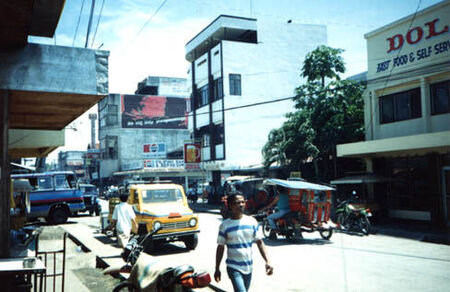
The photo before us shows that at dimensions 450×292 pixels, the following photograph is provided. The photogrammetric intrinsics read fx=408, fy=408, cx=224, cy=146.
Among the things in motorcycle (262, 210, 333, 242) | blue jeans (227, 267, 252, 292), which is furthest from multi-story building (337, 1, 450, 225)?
blue jeans (227, 267, 252, 292)

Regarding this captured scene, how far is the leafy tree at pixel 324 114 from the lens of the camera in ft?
70.8

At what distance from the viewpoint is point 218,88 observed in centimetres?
3541

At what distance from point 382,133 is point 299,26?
2070cm

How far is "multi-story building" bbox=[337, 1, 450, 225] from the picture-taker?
15.4 metres

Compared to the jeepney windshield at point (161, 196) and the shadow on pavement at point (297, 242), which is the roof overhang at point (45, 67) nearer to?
the jeepney windshield at point (161, 196)

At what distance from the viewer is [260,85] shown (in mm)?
36000

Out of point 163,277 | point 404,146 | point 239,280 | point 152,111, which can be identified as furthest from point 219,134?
point 152,111

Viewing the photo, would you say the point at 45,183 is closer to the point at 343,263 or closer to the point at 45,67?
the point at 343,263

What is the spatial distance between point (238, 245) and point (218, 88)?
102ft

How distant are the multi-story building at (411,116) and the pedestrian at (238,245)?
11263 mm

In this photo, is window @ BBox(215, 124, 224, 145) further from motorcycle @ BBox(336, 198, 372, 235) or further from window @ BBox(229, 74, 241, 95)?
motorcycle @ BBox(336, 198, 372, 235)

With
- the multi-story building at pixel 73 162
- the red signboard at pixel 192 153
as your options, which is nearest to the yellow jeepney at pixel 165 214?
the red signboard at pixel 192 153

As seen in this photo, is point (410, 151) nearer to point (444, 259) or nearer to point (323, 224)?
point (323, 224)

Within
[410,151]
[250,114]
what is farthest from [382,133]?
[250,114]
